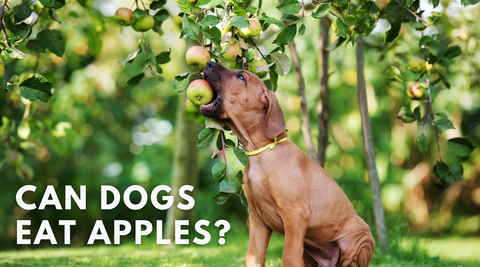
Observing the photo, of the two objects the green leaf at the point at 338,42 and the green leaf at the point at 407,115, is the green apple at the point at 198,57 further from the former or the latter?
the green leaf at the point at 407,115

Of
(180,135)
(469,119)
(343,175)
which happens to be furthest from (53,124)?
(469,119)

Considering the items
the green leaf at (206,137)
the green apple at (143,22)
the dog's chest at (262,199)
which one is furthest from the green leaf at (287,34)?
the green apple at (143,22)

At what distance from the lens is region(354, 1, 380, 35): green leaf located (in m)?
2.46

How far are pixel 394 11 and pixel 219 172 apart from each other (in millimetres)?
1393

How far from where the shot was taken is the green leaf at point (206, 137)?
225 cm

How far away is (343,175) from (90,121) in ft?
18.4

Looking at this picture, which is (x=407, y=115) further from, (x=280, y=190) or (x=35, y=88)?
(x=35, y=88)

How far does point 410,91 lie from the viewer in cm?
309

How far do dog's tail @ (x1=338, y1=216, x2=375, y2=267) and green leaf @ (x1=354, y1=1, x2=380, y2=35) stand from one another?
1187 millimetres

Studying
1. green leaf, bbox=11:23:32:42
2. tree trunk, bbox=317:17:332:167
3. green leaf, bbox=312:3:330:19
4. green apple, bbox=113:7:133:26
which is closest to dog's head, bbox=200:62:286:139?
green leaf, bbox=312:3:330:19

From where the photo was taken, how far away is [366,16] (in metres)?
2.51

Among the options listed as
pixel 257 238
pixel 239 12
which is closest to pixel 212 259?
pixel 257 238

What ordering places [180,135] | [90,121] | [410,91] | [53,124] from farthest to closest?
[90,121]
[180,135]
[53,124]
[410,91]

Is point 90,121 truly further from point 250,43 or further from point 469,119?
point 469,119
